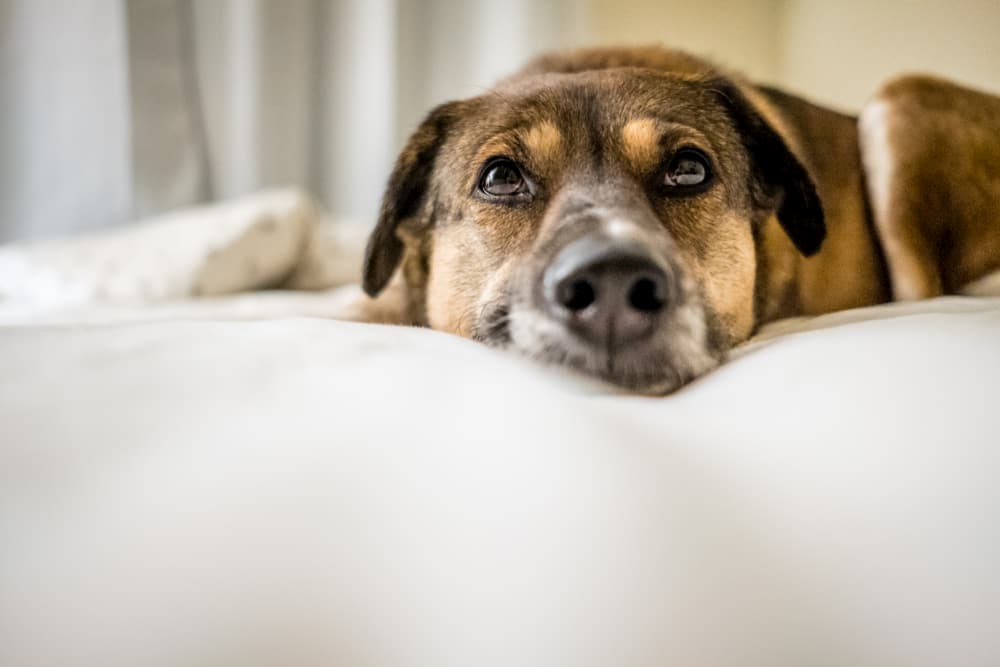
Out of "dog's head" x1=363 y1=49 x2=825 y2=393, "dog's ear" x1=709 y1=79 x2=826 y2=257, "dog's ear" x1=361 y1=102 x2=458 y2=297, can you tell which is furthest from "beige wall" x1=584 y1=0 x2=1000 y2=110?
"dog's ear" x1=361 y1=102 x2=458 y2=297

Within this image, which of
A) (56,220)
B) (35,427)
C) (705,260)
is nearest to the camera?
(35,427)

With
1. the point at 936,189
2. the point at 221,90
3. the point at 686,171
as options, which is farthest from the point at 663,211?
the point at 221,90

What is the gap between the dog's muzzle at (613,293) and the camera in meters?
0.77

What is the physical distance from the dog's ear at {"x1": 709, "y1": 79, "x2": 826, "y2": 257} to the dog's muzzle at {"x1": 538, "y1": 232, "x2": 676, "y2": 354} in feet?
2.11

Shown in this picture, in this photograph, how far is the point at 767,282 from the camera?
1.39 meters

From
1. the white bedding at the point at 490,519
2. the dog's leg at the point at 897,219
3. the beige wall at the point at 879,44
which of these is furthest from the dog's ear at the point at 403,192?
the beige wall at the point at 879,44

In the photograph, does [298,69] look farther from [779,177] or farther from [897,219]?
[897,219]

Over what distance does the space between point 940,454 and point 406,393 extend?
15.9 inches

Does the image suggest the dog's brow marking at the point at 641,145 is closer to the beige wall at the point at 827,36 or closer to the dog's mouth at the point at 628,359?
the dog's mouth at the point at 628,359

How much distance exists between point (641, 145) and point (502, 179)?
10.5 inches

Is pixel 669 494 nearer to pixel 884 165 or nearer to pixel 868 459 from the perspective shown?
pixel 868 459

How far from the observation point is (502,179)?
122 centimetres

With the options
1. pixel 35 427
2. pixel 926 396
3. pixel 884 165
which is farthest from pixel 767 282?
pixel 35 427

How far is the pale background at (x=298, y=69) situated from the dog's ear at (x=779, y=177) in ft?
3.30
